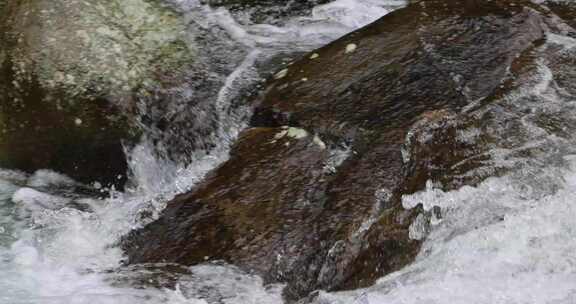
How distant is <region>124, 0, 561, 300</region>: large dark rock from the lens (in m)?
3.49

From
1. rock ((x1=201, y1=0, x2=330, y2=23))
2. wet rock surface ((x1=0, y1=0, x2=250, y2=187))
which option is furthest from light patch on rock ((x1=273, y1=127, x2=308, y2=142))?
rock ((x1=201, y1=0, x2=330, y2=23))

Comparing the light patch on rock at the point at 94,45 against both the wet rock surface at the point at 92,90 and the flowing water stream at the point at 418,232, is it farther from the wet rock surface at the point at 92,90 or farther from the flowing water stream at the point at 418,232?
the flowing water stream at the point at 418,232

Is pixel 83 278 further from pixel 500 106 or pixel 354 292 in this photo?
pixel 500 106

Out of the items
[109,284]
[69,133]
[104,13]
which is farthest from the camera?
[104,13]

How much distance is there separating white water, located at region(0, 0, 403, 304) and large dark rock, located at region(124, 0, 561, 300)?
0.46 feet

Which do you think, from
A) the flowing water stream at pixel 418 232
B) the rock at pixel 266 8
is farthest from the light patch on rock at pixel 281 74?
the rock at pixel 266 8

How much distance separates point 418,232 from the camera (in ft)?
11.4

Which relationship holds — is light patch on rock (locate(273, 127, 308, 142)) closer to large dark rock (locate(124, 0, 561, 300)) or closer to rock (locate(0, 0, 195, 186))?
large dark rock (locate(124, 0, 561, 300))

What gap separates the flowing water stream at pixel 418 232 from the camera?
3230 mm

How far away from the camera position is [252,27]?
5.57 metres

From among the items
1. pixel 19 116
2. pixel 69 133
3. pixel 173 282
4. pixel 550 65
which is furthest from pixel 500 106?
pixel 19 116

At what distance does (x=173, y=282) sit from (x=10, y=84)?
1981 millimetres

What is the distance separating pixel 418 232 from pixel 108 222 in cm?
174

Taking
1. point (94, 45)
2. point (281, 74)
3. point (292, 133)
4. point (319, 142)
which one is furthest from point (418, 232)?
point (94, 45)
